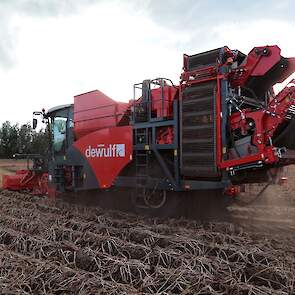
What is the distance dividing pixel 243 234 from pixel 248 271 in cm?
194

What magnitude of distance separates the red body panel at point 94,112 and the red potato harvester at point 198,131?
0.02m

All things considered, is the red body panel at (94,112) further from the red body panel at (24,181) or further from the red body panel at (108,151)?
the red body panel at (24,181)

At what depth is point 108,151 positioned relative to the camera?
8883 millimetres

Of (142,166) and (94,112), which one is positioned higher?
(94,112)

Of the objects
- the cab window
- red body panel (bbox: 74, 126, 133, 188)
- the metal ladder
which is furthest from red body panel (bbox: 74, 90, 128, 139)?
the metal ladder

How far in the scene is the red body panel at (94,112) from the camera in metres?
9.23

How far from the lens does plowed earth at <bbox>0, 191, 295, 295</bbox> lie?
382cm

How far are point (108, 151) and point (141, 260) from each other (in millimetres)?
4388

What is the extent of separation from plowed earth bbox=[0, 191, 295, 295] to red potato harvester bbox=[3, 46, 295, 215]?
1.14m

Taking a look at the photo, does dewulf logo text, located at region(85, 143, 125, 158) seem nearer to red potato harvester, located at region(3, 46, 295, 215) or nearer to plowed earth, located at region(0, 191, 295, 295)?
red potato harvester, located at region(3, 46, 295, 215)

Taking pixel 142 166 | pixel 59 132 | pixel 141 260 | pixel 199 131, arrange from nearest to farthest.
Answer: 1. pixel 141 260
2. pixel 199 131
3. pixel 142 166
4. pixel 59 132

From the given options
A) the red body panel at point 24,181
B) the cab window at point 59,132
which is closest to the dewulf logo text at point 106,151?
the cab window at point 59,132

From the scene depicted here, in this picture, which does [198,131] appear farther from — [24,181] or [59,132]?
[24,181]

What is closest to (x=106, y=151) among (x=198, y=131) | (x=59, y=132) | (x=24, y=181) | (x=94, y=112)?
(x=94, y=112)
